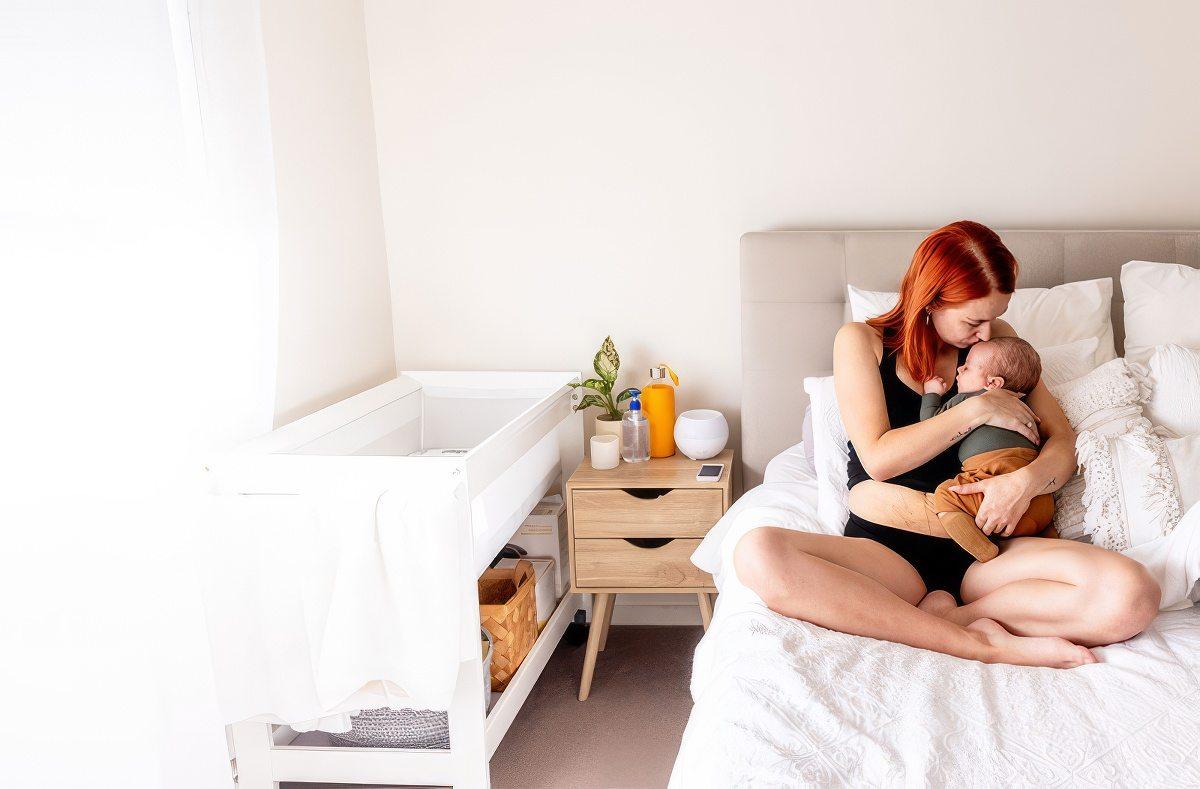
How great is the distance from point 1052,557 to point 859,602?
37 centimetres

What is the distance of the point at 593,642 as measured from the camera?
247 centimetres

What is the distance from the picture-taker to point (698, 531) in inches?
93.7

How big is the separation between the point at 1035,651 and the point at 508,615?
3.70 ft

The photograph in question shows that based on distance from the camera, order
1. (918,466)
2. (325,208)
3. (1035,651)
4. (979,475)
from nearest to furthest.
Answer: (1035,651)
(979,475)
(918,466)
(325,208)

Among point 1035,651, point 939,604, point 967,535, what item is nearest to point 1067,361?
point 967,535

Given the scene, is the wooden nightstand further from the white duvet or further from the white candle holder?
the white duvet

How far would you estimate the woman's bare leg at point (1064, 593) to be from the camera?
4.90 ft

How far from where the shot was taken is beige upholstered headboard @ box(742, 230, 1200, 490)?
2400mm

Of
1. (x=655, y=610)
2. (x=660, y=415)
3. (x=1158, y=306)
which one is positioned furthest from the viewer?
(x=655, y=610)

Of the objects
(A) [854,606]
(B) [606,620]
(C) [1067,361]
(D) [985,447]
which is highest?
(C) [1067,361]

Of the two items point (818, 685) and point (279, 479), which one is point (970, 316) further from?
point (279, 479)

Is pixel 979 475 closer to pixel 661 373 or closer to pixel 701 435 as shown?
pixel 701 435

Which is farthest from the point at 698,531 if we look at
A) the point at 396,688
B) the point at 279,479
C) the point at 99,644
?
the point at 99,644

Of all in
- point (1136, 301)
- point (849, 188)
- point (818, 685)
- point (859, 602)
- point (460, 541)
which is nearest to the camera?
point (818, 685)
